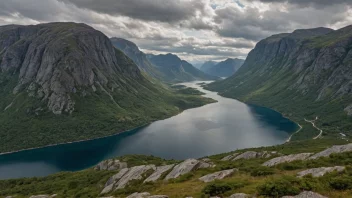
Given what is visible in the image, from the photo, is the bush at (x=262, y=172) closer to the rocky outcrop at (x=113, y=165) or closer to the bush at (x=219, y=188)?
the bush at (x=219, y=188)

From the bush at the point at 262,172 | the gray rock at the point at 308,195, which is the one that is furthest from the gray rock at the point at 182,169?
the gray rock at the point at 308,195

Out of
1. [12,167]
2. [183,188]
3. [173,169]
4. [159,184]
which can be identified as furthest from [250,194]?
[12,167]

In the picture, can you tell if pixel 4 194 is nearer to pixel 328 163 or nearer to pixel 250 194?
pixel 250 194

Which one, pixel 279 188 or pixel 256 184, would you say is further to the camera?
pixel 256 184

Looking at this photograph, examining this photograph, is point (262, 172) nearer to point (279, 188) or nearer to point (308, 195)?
point (279, 188)

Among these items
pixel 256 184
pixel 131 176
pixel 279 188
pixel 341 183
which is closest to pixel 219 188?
pixel 256 184
